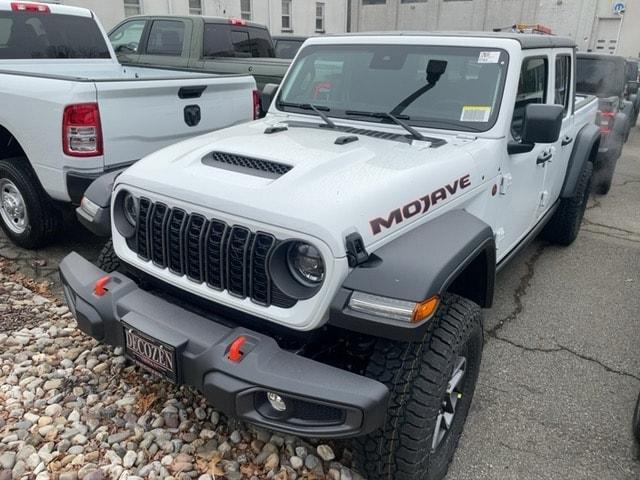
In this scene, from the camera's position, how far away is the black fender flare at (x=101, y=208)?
2764mm

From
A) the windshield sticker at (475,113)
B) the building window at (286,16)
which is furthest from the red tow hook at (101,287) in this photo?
the building window at (286,16)

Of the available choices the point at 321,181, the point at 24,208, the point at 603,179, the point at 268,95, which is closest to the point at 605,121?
the point at 603,179

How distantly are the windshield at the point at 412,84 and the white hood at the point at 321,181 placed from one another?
8.3 inches

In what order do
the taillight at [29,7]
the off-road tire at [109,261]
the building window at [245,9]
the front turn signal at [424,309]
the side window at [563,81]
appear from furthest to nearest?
the building window at [245,9], the taillight at [29,7], the side window at [563,81], the off-road tire at [109,261], the front turn signal at [424,309]

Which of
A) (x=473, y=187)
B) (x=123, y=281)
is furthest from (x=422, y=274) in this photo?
(x=123, y=281)

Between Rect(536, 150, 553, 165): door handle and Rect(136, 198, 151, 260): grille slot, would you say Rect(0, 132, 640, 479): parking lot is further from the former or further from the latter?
Rect(136, 198, 151, 260): grille slot

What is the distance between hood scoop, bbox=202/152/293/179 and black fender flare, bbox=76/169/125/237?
56 centimetres

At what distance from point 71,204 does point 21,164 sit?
0.65m

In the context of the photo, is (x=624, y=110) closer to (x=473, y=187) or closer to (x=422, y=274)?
(x=473, y=187)

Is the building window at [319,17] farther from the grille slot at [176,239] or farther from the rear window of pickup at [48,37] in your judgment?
the grille slot at [176,239]

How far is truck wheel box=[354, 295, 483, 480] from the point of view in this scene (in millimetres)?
2152

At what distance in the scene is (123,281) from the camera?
2.53 meters

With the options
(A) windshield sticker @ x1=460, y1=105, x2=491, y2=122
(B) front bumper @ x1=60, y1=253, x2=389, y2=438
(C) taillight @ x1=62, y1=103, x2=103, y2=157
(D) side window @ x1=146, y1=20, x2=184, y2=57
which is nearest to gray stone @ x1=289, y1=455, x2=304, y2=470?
(B) front bumper @ x1=60, y1=253, x2=389, y2=438

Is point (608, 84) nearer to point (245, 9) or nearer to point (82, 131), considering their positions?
point (82, 131)
